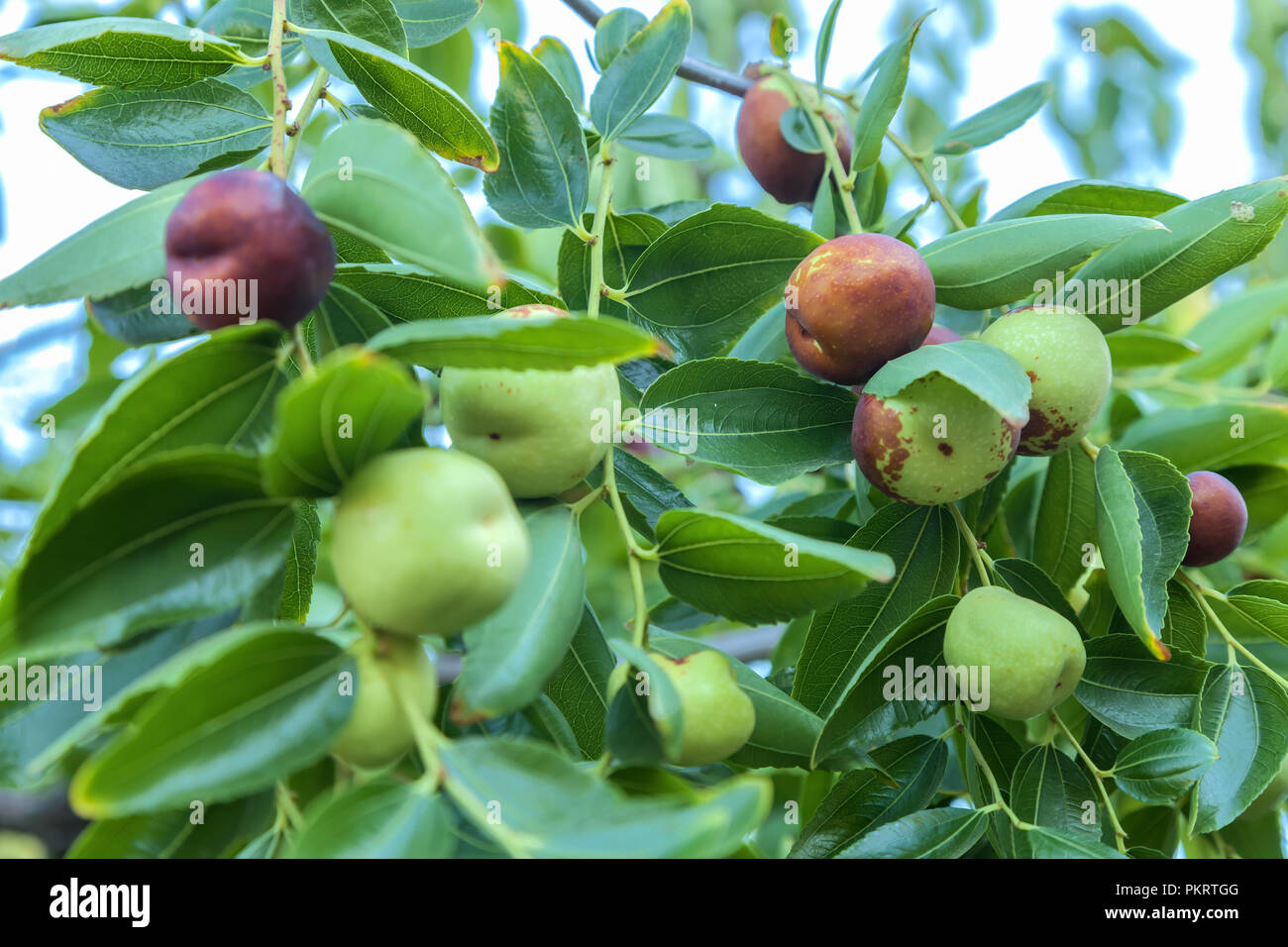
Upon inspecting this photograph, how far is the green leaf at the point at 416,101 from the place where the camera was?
4.05ft

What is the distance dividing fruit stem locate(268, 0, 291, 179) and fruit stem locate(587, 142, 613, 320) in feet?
1.40

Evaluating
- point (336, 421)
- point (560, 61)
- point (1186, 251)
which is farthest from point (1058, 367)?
point (560, 61)

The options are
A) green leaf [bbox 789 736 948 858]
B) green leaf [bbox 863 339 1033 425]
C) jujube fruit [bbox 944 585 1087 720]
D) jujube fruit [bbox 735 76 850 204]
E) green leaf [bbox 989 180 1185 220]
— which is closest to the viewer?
green leaf [bbox 863 339 1033 425]

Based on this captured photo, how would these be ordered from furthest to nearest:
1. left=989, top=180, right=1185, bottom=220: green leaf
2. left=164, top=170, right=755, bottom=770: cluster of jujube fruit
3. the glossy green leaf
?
left=989, top=180, right=1185, bottom=220: green leaf → left=164, top=170, right=755, bottom=770: cluster of jujube fruit → the glossy green leaf

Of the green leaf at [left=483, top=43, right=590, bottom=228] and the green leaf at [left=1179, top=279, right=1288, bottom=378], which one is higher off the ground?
the green leaf at [left=483, top=43, right=590, bottom=228]

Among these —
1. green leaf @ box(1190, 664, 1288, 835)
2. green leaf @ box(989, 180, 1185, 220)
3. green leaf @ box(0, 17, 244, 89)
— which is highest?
green leaf @ box(0, 17, 244, 89)

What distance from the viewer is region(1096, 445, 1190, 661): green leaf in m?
1.25

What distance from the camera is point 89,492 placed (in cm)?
87

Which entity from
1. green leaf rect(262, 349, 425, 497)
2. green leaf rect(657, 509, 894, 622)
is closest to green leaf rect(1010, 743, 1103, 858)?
green leaf rect(657, 509, 894, 622)

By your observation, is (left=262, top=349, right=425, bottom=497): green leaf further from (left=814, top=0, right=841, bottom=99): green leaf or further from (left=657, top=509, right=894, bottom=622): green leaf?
(left=814, top=0, right=841, bottom=99): green leaf

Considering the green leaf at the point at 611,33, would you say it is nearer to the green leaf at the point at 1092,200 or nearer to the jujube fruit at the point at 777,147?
the jujube fruit at the point at 777,147

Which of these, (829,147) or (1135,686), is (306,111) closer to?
(829,147)

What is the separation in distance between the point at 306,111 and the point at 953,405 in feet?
2.82
